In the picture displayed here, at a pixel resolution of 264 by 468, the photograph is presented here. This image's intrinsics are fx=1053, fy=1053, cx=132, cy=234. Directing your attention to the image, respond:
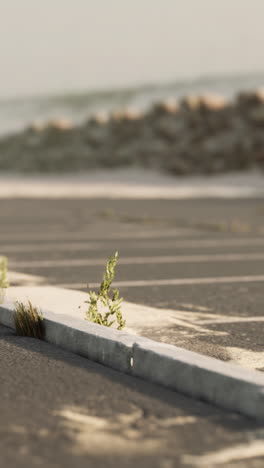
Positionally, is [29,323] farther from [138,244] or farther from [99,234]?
[99,234]

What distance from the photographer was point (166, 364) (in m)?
6.30

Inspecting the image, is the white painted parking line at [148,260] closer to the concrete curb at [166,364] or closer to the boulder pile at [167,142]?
the concrete curb at [166,364]

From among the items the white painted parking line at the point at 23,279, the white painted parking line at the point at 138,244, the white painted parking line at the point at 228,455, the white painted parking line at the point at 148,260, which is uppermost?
the white painted parking line at the point at 138,244

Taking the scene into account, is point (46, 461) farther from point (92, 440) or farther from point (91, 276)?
point (91, 276)

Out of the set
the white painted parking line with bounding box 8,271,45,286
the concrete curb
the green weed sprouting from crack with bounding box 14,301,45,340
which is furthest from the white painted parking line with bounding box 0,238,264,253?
the concrete curb

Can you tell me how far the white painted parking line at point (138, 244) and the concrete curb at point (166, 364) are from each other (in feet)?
28.4

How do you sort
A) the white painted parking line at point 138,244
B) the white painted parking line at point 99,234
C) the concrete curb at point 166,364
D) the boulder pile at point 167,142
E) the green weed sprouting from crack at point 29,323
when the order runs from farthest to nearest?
the boulder pile at point 167,142
the white painted parking line at point 99,234
the white painted parking line at point 138,244
the green weed sprouting from crack at point 29,323
the concrete curb at point 166,364

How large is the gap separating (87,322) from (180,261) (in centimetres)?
711

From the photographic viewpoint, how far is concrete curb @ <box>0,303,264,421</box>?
5.64 metres

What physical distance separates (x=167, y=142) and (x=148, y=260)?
116 m

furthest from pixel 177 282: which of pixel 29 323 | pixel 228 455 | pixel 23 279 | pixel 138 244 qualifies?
pixel 228 455

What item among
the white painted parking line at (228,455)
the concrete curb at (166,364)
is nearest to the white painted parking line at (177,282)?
the concrete curb at (166,364)

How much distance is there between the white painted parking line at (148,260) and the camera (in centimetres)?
1391

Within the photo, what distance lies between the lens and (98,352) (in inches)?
276
